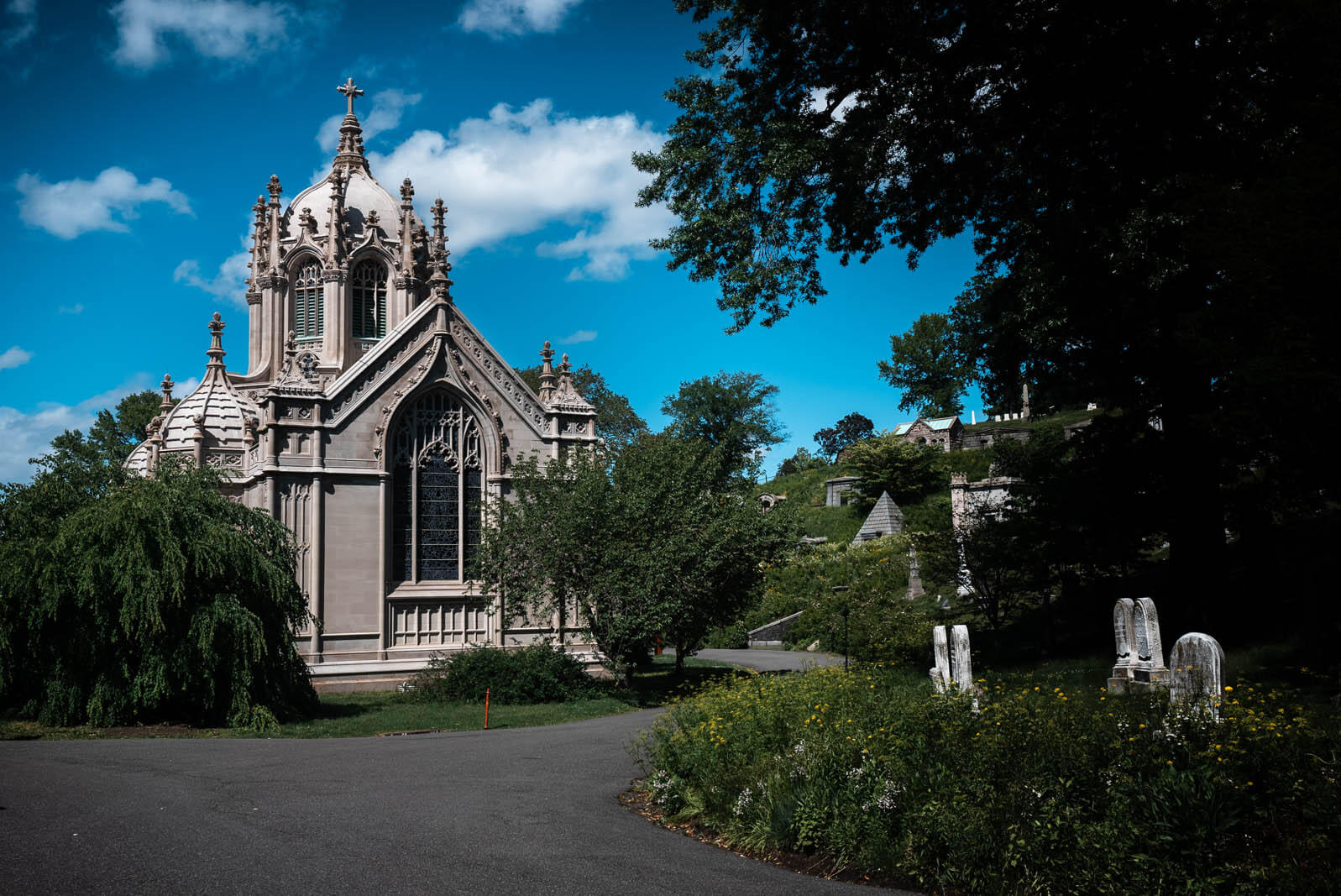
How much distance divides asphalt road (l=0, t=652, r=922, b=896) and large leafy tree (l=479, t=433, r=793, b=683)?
1158cm

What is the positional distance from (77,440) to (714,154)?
2232 inches

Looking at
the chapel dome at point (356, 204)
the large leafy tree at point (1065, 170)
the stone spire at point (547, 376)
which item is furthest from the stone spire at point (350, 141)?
the large leafy tree at point (1065, 170)

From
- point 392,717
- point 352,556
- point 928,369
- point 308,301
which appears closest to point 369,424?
point 352,556

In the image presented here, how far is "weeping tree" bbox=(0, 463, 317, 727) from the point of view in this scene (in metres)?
20.0

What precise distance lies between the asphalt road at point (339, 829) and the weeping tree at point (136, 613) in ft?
11.0

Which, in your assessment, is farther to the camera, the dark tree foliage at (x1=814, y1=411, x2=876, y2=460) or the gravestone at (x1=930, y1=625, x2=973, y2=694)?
the dark tree foliage at (x1=814, y1=411, x2=876, y2=460)

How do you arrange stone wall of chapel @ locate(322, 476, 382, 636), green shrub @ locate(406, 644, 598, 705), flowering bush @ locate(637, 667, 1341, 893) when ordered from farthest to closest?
stone wall of chapel @ locate(322, 476, 382, 636) < green shrub @ locate(406, 644, 598, 705) < flowering bush @ locate(637, 667, 1341, 893)

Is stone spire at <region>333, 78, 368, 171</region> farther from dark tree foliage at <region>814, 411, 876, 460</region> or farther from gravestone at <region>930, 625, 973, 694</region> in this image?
dark tree foliage at <region>814, 411, 876, 460</region>

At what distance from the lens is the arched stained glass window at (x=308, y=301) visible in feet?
129

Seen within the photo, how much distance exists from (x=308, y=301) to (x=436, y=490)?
1077 centimetres

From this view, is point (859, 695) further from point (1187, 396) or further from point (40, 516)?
point (40, 516)

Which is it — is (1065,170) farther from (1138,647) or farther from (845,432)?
(845,432)

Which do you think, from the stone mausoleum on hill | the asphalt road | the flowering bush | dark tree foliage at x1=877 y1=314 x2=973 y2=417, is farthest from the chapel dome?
dark tree foliage at x1=877 y1=314 x2=973 y2=417

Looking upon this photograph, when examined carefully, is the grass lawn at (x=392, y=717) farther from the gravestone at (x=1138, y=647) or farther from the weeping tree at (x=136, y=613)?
the gravestone at (x=1138, y=647)
